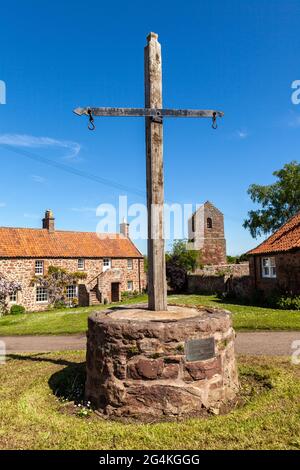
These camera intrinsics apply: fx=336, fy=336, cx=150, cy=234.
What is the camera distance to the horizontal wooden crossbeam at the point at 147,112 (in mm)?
6195

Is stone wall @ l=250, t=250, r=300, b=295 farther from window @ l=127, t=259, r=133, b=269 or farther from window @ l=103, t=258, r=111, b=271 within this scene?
window @ l=103, t=258, r=111, b=271

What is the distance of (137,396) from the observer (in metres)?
4.95

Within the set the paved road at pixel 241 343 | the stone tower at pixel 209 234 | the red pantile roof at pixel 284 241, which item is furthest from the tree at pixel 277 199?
the paved road at pixel 241 343

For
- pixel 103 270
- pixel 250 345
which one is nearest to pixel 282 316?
pixel 250 345

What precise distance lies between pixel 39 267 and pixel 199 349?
2572 cm

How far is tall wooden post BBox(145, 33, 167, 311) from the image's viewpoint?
6297mm

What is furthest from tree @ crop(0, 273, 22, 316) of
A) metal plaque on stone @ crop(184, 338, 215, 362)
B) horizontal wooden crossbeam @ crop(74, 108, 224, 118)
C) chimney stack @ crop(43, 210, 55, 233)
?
metal plaque on stone @ crop(184, 338, 215, 362)

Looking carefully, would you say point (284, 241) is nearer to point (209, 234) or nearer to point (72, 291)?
point (209, 234)

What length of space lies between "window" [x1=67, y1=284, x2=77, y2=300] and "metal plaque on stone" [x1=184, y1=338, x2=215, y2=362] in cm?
2630

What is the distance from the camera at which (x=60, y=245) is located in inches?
1210

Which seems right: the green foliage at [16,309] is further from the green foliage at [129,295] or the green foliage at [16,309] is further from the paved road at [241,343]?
the paved road at [241,343]

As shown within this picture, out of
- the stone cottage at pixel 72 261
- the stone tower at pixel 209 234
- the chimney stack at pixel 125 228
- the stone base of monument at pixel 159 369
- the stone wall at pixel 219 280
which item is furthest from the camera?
the chimney stack at pixel 125 228

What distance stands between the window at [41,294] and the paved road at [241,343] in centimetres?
1578

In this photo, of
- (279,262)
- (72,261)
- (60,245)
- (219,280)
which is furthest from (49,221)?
(279,262)
